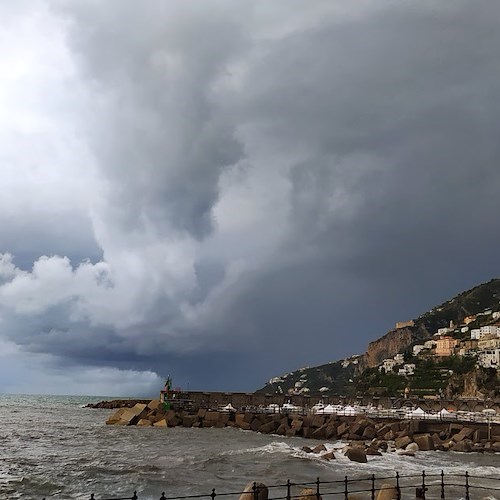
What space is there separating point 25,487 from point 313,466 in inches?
520

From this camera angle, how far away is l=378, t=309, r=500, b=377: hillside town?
432ft

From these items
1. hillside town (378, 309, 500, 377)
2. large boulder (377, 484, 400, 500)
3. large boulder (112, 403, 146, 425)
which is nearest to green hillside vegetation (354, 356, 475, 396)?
hillside town (378, 309, 500, 377)

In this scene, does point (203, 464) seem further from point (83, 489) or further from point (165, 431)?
point (165, 431)

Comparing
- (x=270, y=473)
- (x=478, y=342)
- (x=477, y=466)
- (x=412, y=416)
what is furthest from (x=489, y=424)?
(x=478, y=342)

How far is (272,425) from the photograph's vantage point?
170 feet

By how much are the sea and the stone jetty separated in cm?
157

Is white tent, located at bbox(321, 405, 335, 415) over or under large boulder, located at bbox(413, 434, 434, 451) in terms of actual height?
over

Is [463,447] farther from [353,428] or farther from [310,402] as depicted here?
[310,402]

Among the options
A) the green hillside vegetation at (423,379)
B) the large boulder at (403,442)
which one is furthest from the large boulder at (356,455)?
the green hillside vegetation at (423,379)

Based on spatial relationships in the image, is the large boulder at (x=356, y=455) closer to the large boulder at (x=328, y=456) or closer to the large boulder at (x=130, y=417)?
the large boulder at (x=328, y=456)

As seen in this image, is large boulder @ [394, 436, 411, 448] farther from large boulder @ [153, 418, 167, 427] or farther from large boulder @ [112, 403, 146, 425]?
large boulder @ [112, 403, 146, 425]

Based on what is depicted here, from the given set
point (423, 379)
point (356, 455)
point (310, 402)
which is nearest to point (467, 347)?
point (423, 379)

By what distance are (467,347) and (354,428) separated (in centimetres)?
11950

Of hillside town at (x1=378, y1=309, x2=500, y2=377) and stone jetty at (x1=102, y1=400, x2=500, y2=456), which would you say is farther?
hillside town at (x1=378, y1=309, x2=500, y2=377)
